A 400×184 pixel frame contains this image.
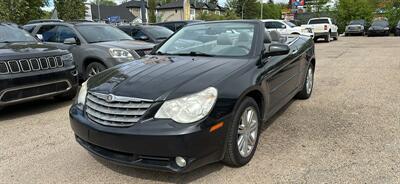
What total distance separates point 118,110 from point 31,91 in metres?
3.21

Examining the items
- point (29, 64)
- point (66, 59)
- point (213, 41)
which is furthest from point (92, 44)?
point (213, 41)

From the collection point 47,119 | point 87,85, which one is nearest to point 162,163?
point 87,85

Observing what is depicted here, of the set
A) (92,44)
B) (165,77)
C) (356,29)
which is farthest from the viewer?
(356,29)

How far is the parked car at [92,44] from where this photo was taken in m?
7.56

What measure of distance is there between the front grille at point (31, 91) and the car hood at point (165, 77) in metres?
2.19

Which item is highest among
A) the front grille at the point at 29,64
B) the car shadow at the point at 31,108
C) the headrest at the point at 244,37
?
the headrest at the point at 244,37

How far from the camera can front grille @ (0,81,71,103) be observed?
5454 millimetres

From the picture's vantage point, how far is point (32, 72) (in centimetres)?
575

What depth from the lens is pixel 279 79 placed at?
14.9ft

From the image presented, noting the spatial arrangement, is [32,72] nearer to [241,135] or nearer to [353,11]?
[241,135]

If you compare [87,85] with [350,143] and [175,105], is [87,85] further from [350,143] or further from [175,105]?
[350,143]

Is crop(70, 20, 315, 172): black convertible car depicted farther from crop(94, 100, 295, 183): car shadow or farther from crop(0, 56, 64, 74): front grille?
crop(0, 56, 64, 74): front grille

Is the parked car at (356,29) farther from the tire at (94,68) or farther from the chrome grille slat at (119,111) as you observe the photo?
the chrome grille slat at (119,111)

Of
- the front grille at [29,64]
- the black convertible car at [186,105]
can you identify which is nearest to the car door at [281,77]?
the black convertible car at [186,105]
